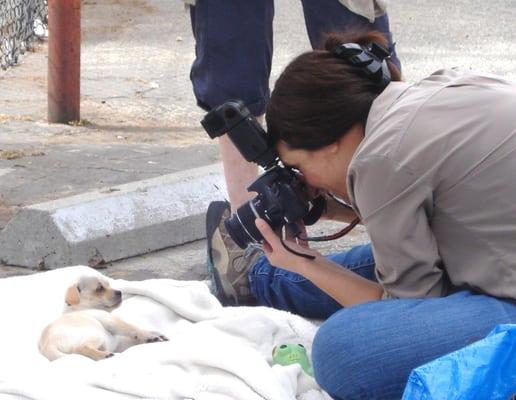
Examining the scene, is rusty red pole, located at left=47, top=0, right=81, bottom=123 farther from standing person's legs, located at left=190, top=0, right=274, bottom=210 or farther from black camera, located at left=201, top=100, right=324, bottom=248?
black camera, located at left=201, top=100, right=324, bottom=248

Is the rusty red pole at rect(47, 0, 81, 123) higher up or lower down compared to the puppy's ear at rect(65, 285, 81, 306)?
lower down

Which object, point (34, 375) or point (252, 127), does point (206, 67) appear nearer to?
point (252, 127)

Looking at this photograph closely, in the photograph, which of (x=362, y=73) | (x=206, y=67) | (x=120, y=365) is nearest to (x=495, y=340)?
(x=362, y=73)

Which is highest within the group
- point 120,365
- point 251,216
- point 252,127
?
point 252,127

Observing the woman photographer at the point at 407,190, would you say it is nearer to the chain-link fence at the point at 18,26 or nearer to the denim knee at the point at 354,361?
the denim knee at the point at 354,361

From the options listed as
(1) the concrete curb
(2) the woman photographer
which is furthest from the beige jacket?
(1) the concrete curb

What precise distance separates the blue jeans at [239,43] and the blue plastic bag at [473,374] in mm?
1575

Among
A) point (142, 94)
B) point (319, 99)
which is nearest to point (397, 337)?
point (319, 99)

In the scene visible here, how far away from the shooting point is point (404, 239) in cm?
262

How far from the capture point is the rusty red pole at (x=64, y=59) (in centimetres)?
587

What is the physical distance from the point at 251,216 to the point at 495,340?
89cm

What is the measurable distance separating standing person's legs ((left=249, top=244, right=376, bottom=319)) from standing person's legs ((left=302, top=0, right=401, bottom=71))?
27.8 inches

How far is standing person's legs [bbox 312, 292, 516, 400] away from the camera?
2.65 metres

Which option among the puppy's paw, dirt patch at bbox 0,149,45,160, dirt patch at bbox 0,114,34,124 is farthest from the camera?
dirt patch at bbox 0,114,34,124
